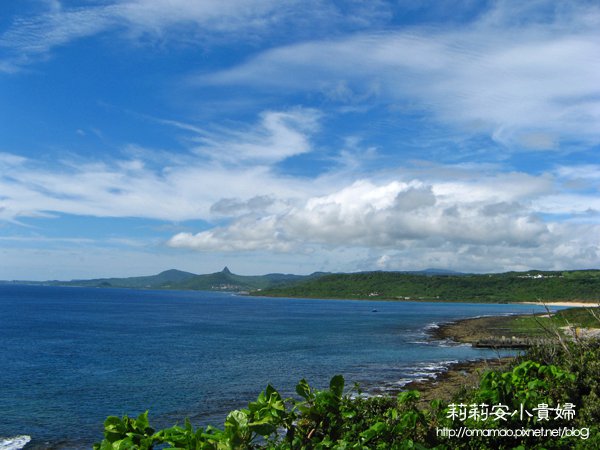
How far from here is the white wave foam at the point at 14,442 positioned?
26.4 metres

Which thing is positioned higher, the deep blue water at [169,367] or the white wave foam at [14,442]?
the white wave foam at [14,442]

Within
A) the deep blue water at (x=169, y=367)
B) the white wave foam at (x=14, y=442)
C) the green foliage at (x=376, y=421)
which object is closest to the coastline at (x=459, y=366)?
the deep blue water at (x=169, y=367)

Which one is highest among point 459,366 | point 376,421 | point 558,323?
point 376,421

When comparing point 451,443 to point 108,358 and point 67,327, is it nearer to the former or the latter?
point 108,358

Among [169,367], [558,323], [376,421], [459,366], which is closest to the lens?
[376,421]

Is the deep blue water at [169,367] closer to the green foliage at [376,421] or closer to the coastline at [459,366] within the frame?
the coastline at [459,366]

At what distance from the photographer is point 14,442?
2739cm

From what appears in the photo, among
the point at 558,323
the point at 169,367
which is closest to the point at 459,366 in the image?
the point at 169,367

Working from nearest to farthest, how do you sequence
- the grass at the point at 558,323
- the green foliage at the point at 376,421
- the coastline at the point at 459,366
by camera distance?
the green foliage at the point at 376,421 → the coastline at the point at 459,366 → the grass at the point at 558,323

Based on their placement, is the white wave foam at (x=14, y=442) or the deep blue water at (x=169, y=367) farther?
the deep blue water at (x=169, y=367)

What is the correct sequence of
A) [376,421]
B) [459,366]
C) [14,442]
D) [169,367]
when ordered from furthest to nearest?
[459,366], [169,367], [14,442], [376,421]

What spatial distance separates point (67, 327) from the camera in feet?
305

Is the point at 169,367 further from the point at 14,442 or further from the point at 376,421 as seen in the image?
the point at 376,421

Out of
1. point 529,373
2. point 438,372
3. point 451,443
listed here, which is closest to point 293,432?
point 451,443
